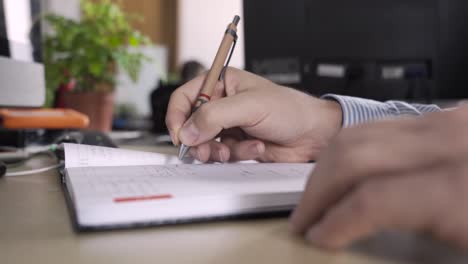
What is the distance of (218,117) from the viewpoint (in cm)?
56

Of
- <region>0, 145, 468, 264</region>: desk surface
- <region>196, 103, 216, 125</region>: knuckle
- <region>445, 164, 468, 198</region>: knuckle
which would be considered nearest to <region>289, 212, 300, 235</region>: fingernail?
<region>0, 145, 468, 264</region>: desk surface

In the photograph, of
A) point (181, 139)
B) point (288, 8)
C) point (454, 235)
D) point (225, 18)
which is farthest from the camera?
point (225, 18)

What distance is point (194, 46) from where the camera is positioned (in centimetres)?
423

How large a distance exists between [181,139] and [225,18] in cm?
354

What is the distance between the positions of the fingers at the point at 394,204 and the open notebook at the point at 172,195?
112 mm

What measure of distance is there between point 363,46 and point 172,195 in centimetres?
72

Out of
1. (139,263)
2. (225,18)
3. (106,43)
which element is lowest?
(139,263)

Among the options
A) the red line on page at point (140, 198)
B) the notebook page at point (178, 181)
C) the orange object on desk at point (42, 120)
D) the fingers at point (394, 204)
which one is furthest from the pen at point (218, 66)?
the orange object on desk at point (42, 120)

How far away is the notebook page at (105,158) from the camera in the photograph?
1.84 feet

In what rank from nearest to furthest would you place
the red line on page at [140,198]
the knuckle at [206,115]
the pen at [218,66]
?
the red line on page at [140,198] → the knuckle at [206,115] → the pen at [218,66]

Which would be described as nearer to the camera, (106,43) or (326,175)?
(326,175)

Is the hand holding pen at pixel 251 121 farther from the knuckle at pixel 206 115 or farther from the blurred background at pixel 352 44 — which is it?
the blurred background at pixel 352 44

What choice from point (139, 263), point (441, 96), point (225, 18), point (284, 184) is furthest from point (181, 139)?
point (225, 18)

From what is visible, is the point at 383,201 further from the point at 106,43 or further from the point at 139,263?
the point at 106,43
